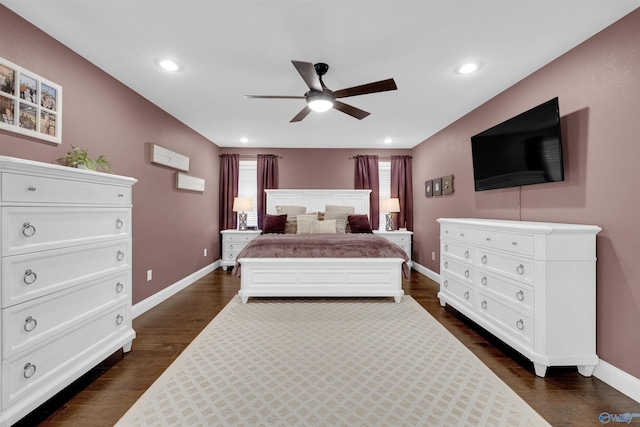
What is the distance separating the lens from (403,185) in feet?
19.0

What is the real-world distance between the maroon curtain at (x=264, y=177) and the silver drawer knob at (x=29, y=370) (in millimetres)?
4275

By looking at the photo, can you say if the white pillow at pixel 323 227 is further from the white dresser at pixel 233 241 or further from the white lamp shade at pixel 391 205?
the white lamp shade at pixel 391 205

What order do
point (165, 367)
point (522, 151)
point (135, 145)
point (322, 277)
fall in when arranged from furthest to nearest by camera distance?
point (322, 277), point (135, 145), point (522, 151), point (165, 367)

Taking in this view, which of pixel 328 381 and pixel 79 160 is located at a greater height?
pixel 79 160

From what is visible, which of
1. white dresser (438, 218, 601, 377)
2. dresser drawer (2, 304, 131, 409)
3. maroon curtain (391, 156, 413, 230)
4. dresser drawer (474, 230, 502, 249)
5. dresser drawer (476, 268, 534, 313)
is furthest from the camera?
maroon curtain (391, 156, 413, 230)

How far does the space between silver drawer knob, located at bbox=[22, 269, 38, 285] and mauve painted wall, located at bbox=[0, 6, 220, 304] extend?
0.93 m

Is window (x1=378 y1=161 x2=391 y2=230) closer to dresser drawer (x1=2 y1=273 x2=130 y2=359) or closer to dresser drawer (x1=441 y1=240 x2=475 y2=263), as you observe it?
dresser drawer (x1=441 y1=240 x2=475 y2=263)

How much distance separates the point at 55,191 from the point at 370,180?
493 centimetres

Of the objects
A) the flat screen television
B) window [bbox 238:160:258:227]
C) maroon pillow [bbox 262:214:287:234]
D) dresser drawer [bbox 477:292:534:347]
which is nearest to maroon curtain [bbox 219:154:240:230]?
window [bbox 238:160:258:227]

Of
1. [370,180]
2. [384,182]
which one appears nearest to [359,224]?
[370,180]

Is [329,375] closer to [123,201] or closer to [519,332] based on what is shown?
[519,332]

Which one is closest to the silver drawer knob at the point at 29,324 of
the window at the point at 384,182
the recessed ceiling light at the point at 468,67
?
the recessed ceiling light at the point at 468,67

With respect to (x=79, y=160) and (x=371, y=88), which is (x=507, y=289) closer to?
(x=371, y=88)

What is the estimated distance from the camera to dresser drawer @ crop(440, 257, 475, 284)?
2.76 metres
